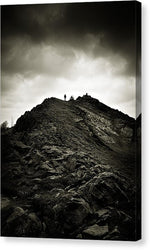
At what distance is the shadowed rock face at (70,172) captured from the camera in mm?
4656

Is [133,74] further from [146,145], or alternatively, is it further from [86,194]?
[86,194]

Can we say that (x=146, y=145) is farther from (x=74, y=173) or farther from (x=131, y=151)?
(x=74, y=173)

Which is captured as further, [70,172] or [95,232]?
[70,172]

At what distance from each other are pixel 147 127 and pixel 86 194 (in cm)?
70

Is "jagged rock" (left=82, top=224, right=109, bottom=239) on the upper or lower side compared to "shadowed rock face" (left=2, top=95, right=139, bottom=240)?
lower

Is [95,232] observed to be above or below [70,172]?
below

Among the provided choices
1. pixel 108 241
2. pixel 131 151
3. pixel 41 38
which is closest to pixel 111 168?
Answer: pixel 131 151

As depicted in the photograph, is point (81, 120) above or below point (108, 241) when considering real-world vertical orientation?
above

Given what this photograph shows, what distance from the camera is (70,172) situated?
480 centimetres

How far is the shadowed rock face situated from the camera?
15.3 feet

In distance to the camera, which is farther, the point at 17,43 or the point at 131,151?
the point at 17,43

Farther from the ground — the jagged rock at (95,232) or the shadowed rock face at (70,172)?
the shadowed rock face at (70,172)

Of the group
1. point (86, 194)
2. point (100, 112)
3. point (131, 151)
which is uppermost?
point (100, 112)

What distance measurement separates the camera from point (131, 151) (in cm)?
466
